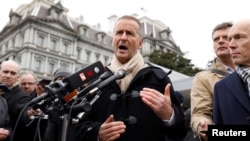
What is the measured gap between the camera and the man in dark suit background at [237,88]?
1.87 m

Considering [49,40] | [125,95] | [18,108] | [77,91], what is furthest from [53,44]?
[77,91]

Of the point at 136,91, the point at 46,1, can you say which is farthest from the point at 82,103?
the point at 46,1

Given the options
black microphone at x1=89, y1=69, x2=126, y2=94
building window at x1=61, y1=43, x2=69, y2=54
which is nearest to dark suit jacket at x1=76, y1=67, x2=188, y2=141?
black microphone at x1=89, y1=69, x2=126, y2=94

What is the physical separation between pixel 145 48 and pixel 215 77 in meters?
43.8

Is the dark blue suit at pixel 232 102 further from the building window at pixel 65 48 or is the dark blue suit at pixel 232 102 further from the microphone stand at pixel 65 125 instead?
the building window at pixel 65 48

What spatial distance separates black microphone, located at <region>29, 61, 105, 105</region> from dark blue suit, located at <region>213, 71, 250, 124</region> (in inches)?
35.1

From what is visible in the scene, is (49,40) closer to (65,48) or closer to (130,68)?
(65,48)

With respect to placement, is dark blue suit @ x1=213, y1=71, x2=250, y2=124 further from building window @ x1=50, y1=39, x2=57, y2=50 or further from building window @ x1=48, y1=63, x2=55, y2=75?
building window @ x1=50, y1=39, x2=57, y2=50

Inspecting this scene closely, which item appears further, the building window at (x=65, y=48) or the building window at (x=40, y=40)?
the building window at (x=65, y=48)

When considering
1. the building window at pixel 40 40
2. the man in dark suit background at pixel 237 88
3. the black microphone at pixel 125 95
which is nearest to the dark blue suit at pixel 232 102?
the man in dark suit background at pixel 237 88

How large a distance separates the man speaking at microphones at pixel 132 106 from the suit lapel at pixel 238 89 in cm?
42

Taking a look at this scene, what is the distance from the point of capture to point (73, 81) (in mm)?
1897

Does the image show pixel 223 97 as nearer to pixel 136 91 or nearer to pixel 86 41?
pixel 136 91

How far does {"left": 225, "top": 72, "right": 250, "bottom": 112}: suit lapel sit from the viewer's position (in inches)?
74.0
